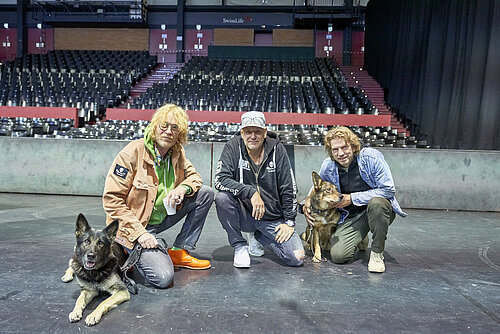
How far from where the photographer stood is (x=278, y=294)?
278cm

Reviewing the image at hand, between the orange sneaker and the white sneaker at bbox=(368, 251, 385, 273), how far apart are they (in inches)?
50.3

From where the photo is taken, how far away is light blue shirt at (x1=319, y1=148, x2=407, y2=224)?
3.33m

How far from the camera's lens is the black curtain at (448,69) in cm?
959

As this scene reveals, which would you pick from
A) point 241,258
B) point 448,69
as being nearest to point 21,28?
point 448,69

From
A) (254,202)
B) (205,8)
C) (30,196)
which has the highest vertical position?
(205,8)

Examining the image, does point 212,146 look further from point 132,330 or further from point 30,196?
point 132,330

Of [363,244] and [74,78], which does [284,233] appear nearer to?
[363,244]

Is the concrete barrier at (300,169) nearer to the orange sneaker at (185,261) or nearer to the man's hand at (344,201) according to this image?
the man's hand at (344,201)

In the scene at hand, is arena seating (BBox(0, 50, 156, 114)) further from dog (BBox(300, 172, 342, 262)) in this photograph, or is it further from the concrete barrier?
dog (BBox(300, 172, 342, 262))

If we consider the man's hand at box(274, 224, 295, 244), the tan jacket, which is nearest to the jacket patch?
the tan jacket

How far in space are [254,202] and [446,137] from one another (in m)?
9.58

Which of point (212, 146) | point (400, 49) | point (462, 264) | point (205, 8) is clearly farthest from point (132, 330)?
point (205, 8)

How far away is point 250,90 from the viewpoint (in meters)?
14.9

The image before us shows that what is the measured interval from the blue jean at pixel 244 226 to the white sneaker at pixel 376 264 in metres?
0.55
